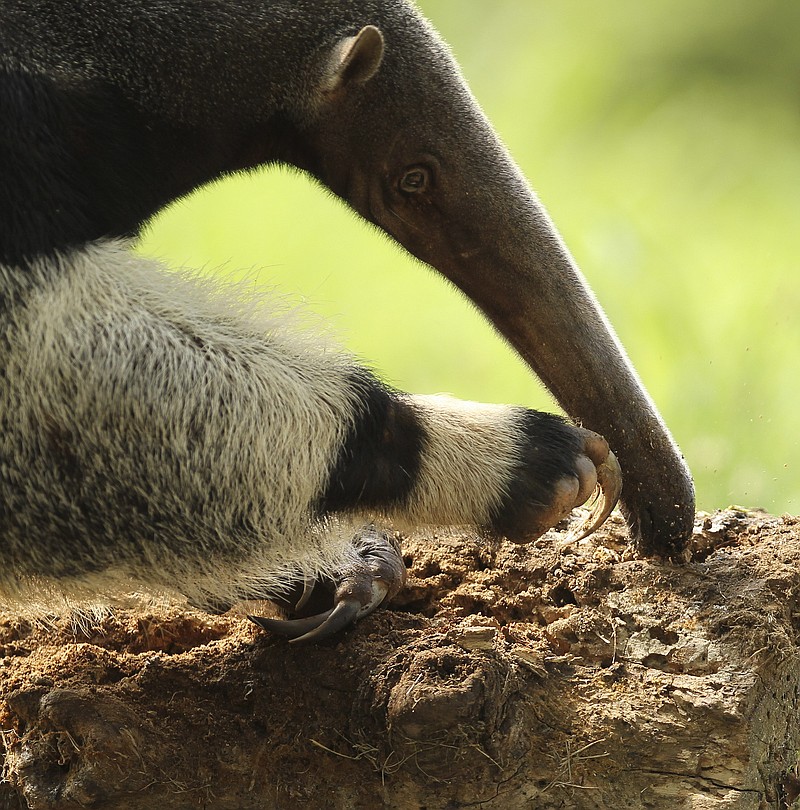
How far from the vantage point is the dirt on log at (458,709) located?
2.65 metres

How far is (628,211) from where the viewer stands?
7336mm

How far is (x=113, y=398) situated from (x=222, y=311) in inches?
14.7

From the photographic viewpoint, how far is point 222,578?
8.70 ft

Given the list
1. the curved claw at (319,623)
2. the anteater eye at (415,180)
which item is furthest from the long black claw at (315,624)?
the anteater eye at (415,180)

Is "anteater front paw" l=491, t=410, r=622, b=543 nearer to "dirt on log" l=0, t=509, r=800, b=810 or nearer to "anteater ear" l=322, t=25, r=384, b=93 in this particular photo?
"dirt on log" l=0, t=509, r=800, b=810

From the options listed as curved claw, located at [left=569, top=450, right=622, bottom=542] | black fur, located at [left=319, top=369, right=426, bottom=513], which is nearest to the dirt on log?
curved claw, located at [left=569, top=450, right=622, bottom=542]

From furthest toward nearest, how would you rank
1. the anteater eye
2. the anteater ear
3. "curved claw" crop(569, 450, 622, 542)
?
the anteater eye → "curved claw" crop(569, 450, 622, 542) → the anteater ear

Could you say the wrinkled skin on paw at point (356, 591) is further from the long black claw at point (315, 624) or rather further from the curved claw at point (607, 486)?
the curved claw at point (607, 486)

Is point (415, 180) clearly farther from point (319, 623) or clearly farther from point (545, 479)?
point (319, 623)

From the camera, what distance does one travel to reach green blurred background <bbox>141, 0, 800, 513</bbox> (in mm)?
6355

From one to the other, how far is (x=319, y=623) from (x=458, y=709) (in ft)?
1.78

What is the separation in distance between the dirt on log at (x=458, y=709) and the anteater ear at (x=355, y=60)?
1.42 meters

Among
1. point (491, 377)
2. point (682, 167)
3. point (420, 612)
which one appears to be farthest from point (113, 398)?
point (682, 167)

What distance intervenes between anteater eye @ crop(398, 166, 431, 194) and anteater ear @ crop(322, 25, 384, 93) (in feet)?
0.95
